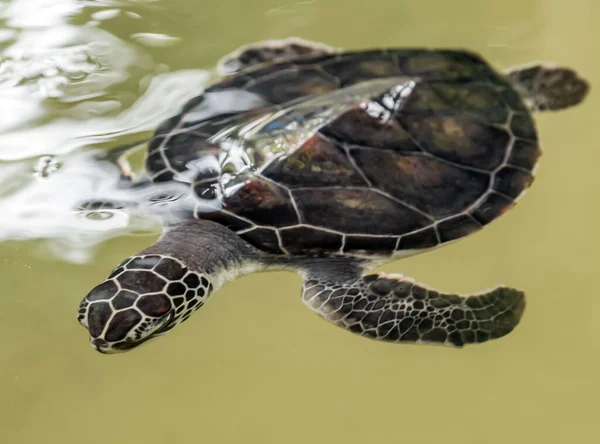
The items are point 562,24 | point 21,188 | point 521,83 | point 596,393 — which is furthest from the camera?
point 562,24

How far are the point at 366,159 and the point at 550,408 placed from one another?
121 cm

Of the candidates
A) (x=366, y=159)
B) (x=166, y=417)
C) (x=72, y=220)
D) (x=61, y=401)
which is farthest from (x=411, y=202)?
(x=61, y=401)

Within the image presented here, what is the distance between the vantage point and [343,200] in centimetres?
203

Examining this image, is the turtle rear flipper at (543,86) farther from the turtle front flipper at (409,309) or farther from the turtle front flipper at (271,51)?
the turtle front flipper at (409,309)

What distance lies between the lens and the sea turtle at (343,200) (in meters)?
1.92

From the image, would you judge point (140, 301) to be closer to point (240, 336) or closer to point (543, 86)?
point (240, 336)

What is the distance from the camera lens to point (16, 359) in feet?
6.89

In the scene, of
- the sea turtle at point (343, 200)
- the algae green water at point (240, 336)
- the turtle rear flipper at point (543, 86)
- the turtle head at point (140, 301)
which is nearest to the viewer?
the turtle head at point (140, 301)

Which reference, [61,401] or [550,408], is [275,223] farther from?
[550,408]

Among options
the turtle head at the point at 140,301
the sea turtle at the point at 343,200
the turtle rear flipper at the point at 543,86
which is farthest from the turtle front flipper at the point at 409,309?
the turtle rear flipper at the point at 543,86

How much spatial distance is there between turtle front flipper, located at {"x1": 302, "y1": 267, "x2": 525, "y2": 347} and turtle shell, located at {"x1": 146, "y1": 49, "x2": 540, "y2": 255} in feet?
0.45

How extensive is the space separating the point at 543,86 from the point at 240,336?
192 cm

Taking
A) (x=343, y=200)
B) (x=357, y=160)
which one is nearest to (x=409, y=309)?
(x=343, y=200)

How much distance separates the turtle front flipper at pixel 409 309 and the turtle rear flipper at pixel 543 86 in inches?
44.7
